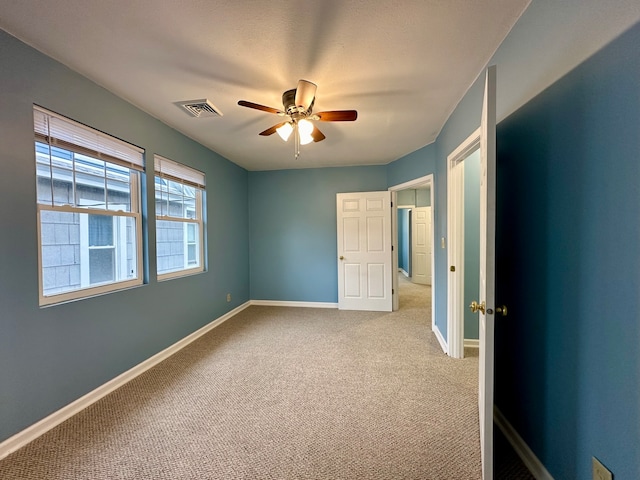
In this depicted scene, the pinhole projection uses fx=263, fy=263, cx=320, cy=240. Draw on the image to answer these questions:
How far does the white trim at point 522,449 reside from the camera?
4.37ft

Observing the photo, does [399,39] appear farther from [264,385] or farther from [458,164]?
[264,385]

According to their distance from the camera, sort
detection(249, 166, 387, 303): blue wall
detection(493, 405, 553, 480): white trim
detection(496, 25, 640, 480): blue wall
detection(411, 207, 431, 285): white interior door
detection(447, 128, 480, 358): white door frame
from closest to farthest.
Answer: detection(496, 25, 640, 480): blue wall → detection(493, 405, 553, 480): white trim → detection(447, 128, 480, 358): white door frame → detection(249, 166, 387, 303): blue wall → detection(411, 207, 431, 285): white interior door

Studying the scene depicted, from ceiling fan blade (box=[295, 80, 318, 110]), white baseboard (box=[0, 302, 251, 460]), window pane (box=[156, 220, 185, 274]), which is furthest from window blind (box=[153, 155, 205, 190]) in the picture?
white baseboard (box=[0, 302, 251, 460])

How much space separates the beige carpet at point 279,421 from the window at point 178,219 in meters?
1.03

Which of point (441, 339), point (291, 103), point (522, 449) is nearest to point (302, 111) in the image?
point (291, 103)

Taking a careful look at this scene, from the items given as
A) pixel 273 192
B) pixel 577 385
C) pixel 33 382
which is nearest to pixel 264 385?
pixel 33 382

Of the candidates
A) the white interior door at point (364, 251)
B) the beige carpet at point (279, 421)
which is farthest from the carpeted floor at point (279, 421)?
the white interior door at point (364, 251)

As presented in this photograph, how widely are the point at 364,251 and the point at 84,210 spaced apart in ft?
11.7

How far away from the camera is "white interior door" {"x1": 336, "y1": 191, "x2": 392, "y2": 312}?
437 cm

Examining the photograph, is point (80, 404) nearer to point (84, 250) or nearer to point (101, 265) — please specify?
point (101, 265)

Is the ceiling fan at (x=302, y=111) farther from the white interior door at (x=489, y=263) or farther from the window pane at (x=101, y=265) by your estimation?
the window pane at (x=101, y=265)

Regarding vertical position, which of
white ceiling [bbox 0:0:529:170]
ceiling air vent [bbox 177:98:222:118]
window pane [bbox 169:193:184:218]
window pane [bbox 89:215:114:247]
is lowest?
window pane [bbox 89:215:114:247]

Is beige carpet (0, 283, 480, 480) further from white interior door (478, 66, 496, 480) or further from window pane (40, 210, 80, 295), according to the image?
window pane (40, 210, 80, 295)

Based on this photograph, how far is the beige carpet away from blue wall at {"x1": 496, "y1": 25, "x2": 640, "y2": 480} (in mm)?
610
